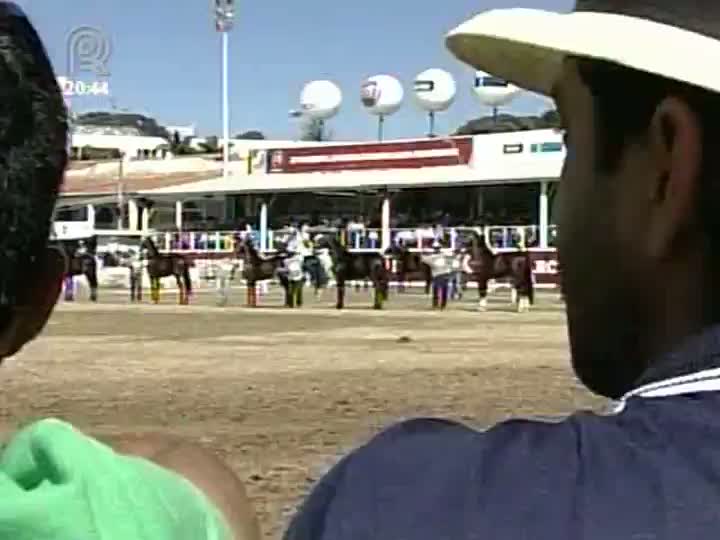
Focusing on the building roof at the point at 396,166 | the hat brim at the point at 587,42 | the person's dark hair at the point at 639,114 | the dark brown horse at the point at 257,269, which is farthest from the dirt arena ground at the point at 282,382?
the building roof at the point at 396,166

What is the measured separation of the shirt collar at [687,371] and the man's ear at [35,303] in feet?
1.73

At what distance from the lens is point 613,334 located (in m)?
1.46

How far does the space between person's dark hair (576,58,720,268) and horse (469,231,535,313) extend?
3401 centimetres

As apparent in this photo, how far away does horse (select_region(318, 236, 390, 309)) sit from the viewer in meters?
36.7

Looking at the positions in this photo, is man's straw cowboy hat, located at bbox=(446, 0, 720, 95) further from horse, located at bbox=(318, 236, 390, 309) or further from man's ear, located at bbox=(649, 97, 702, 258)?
horse, located at bbox=(318, 236, 390, 309)

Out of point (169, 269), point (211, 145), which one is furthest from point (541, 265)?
point (211, 145)

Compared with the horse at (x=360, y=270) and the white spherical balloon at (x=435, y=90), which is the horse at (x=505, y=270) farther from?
the white spherical balloon at (x=435, y=90)

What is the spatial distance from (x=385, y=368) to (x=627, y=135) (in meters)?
16.6

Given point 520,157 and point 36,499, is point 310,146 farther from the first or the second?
point 36,499

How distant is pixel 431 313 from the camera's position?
33969 mm

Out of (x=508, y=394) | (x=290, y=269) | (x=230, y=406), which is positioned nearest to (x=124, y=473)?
(x=230, y=406)

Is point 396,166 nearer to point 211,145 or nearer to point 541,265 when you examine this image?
point 541,265

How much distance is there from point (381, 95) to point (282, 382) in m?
70.3

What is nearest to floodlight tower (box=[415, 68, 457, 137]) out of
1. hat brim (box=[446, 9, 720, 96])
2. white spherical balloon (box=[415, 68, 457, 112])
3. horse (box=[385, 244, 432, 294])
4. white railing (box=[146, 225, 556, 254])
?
white spherical balloon (box=[415, 68, 457, 112])
